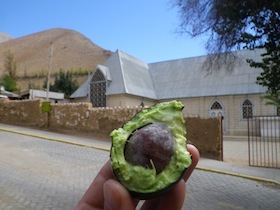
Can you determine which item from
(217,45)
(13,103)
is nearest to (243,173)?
(217,45)

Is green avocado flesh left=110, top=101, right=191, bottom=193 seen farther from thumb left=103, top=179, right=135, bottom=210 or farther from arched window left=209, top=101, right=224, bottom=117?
arched window left=209, top=101, right=224, bottom=117

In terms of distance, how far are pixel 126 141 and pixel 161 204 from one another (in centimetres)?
48

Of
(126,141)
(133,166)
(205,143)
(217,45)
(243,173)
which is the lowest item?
(243,173)

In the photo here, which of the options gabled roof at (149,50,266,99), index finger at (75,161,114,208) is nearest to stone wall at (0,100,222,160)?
index finger at (75,161,114,208)

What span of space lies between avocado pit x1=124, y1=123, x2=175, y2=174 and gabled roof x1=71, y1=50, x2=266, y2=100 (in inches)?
1044

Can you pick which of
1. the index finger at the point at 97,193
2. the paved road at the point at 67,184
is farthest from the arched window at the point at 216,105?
the index finger at the point at 97,193

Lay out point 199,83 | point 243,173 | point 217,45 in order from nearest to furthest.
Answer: point 217,45 → point 243,173 → point 199,83

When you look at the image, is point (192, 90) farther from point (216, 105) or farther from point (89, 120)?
point (89, 120)

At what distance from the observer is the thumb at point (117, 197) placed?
1.34m

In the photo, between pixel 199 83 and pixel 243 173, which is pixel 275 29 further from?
pixel 199 83

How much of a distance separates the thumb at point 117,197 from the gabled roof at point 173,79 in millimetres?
26615

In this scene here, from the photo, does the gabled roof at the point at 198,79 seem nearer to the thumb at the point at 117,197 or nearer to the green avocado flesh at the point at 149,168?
the green avocado flesh at the point at 149,168

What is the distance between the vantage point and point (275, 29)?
8.47 meters

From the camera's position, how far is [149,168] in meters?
1.40
